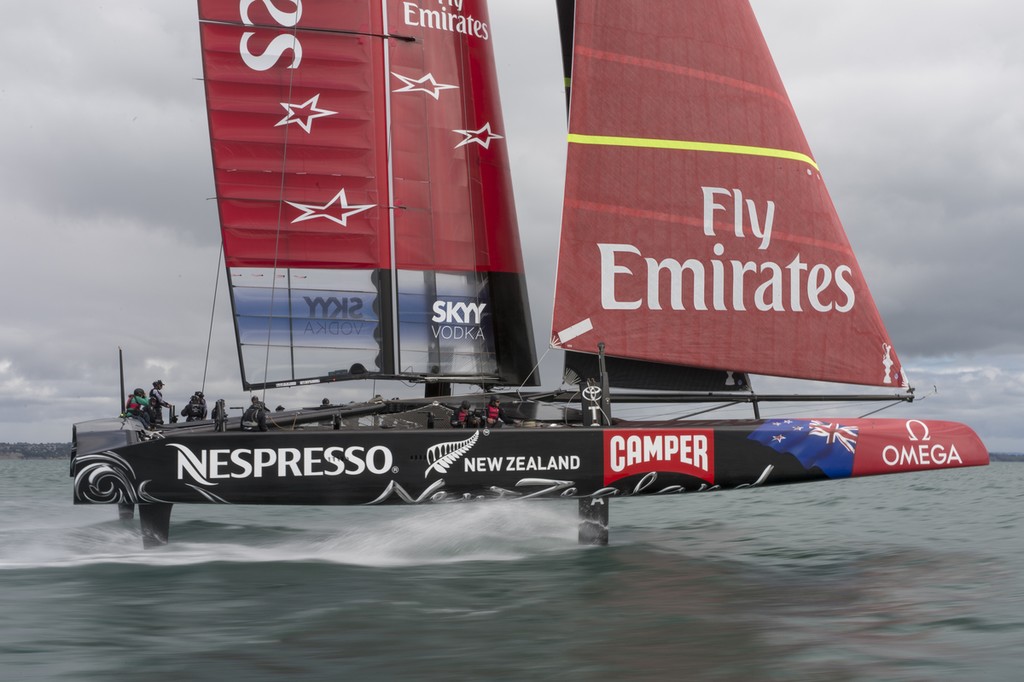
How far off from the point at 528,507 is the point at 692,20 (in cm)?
645

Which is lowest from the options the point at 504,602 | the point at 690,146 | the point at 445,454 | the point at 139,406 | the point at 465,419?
the point at 504,602

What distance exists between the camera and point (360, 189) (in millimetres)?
11664

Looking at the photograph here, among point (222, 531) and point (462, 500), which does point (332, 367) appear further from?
point (222, 531)

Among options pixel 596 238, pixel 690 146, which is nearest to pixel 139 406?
pixel 596 238

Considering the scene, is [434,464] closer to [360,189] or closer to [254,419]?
[254,419]

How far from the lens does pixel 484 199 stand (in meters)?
12.5

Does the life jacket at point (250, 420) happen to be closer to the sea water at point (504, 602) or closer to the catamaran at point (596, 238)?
the catamaran at point (596, 238)

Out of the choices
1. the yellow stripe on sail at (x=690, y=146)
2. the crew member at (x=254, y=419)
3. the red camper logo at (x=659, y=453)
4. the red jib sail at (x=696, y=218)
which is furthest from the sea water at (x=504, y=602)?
the yellow stripe on sail at (x=690, y=146)

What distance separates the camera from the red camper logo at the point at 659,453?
1027cm

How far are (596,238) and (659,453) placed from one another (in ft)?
8.22

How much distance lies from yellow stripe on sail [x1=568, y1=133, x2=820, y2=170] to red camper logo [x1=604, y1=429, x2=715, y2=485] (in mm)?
3261

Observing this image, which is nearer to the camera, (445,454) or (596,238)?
(445,454)

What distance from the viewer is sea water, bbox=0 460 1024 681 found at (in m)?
6.12

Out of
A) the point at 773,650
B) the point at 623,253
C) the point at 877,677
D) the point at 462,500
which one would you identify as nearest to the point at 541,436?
the point at 462,500
